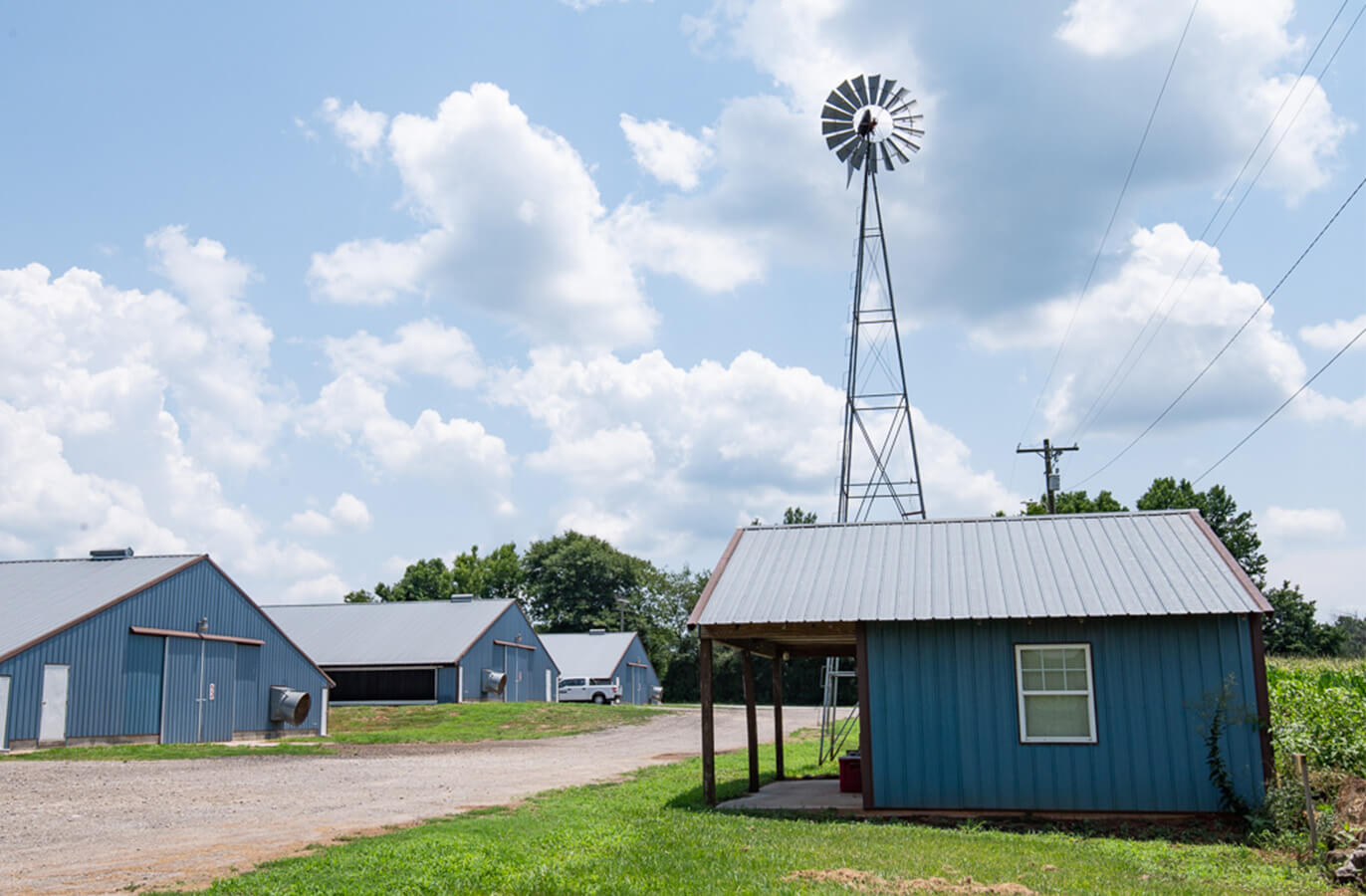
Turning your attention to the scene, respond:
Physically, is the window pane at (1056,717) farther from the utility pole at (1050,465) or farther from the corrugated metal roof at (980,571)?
the utility pole at (1050,465)

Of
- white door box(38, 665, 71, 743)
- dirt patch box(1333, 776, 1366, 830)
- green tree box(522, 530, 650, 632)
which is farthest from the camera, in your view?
green tree box(522, 530, 650, 632)

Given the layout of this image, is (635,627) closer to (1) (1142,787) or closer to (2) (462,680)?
(2) (462,680)

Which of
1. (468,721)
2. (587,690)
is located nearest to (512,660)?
(587,690)

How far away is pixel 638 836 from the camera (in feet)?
40.1

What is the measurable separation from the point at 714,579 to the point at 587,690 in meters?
47.9

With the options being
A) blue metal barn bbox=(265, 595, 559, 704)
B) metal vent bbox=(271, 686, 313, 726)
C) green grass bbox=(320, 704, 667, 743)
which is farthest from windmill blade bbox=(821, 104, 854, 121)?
blue metal barn bbox=(265, 595, 559, 704)

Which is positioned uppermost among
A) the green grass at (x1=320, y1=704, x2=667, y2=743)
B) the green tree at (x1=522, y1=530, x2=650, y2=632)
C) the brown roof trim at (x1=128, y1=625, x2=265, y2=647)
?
the green tree at (x1=522, y1=530, x2=650, y2=632)

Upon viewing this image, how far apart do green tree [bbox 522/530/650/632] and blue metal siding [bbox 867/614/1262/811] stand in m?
79.1

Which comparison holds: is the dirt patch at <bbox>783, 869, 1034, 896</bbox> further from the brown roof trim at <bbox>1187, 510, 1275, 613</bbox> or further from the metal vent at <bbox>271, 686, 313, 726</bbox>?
the metal vent at <bbox>271, 686, 313, 726</bbox>

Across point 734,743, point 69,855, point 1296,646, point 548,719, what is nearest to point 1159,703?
point 69,855

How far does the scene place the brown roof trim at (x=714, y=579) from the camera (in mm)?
15856

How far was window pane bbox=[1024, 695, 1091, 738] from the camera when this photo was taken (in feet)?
47.4

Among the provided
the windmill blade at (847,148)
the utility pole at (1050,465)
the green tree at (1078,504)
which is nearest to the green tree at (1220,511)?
the green tree at (1078,504)

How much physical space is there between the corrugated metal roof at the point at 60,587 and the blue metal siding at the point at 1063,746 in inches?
874
